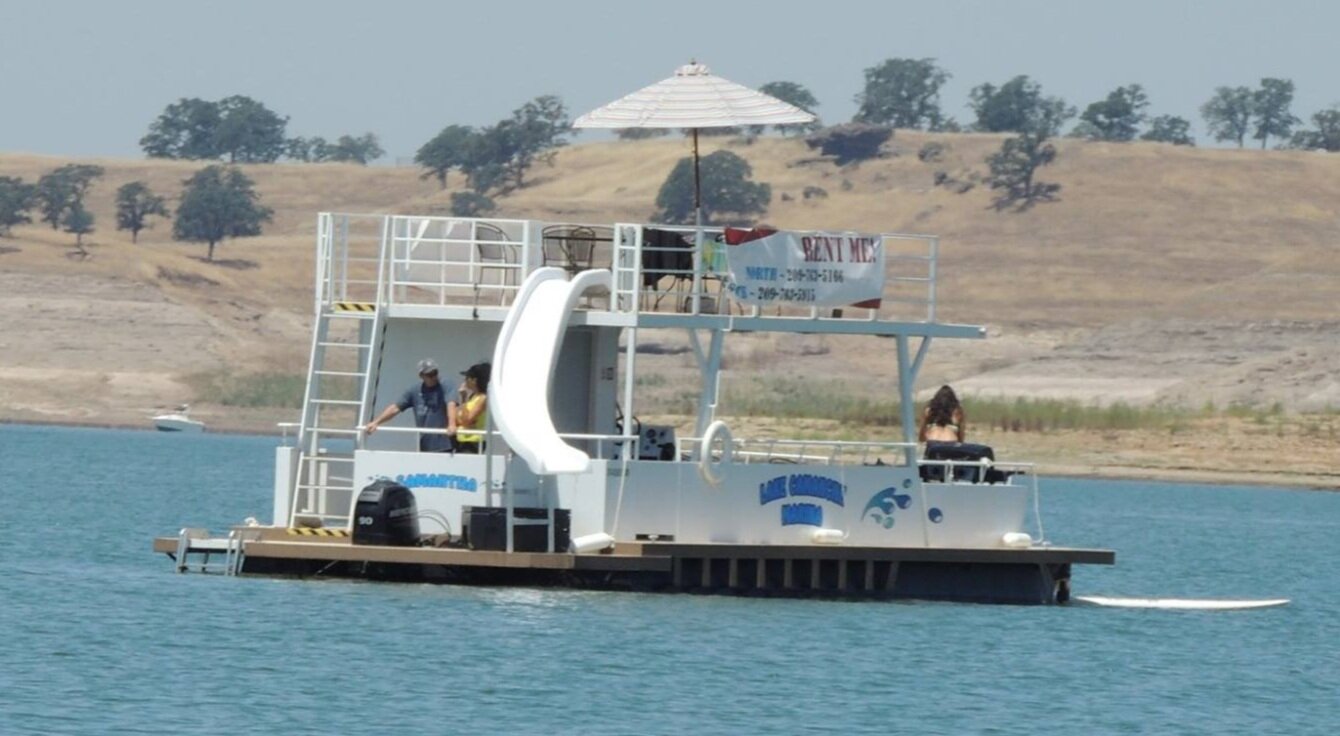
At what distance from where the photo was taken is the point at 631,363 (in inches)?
939

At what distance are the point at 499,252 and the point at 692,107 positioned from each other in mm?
2146

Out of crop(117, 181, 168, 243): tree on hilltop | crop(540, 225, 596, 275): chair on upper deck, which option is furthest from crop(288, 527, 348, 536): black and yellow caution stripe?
crop(117, 181, 168, 243): tree on hilltop

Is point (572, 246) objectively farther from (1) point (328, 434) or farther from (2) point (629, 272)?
(1) point (328, 434)

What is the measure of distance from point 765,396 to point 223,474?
25.2m

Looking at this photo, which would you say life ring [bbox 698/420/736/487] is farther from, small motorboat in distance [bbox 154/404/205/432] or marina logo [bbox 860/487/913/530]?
small motorboat in distance [bbox 154/404/205/432]

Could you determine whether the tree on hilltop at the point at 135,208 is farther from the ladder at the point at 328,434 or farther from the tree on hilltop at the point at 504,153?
the ladder at the point at 328,434

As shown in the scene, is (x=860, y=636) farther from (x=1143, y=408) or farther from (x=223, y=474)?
(x=1143, y=408)

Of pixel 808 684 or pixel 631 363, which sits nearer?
pixel 808 684

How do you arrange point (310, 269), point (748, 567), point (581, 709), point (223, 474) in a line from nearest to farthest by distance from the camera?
1. point (581, 709)
2. point (748, 567)
3. point (223, 474)
4. point (310, 269)

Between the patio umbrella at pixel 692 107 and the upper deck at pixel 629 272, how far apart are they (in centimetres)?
62

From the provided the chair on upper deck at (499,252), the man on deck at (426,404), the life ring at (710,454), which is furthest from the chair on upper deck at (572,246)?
the life ring at (710,454)

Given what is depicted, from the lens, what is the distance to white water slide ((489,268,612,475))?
22953 mm

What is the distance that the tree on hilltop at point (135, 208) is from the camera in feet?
401

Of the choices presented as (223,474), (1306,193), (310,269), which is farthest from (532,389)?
(1306,193)
